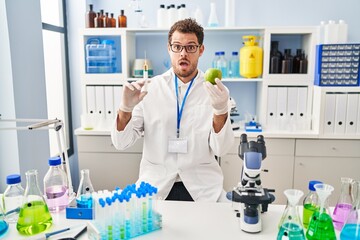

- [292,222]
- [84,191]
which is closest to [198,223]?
A: [292,222]

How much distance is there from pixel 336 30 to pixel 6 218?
2707 mm

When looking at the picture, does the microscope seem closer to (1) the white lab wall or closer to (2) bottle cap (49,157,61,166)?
(2) bottle cap (49,157,61,166)

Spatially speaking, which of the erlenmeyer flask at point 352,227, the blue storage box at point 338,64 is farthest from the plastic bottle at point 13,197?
the blue storage box at point 338,64

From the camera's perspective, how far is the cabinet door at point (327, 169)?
2682 mm

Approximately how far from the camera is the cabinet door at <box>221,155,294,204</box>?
273 centimetres

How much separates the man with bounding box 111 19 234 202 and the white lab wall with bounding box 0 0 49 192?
81cm

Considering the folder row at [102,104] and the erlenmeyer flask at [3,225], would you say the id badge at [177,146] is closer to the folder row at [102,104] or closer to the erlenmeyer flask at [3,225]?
the erlenmeyer flask at [3,225]

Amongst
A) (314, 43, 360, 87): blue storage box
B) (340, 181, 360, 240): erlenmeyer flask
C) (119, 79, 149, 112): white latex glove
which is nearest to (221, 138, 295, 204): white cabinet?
(314, 43, 360, 87): blue storage box

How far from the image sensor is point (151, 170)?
1844 mm

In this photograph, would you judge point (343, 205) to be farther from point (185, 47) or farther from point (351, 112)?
point (351, 112)

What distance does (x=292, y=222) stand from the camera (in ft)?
3.37

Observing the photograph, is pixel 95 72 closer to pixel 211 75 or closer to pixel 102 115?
pixel 102 115

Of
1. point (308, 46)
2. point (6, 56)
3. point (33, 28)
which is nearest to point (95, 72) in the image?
point (33, 28)

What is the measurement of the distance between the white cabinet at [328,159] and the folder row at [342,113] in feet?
0.33
